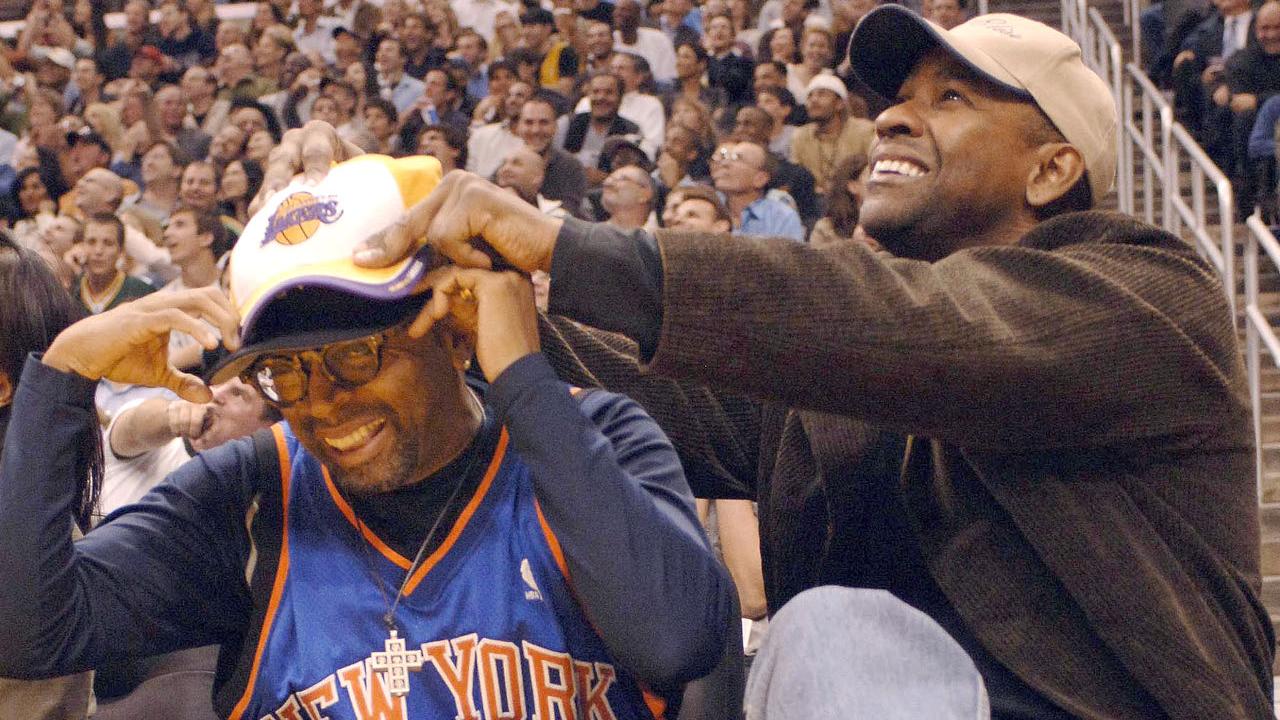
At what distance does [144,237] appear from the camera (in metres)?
7.99

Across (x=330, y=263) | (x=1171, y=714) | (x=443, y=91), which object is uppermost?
(x=330, y=263)

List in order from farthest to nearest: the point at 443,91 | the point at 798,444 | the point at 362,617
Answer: the point at 443,91 < the point at 798,444 < the point at 362,617

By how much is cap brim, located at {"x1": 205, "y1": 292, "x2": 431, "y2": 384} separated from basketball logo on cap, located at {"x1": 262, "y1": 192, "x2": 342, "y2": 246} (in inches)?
4.4

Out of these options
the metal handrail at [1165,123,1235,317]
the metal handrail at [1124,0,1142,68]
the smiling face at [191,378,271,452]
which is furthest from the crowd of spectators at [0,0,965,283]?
the smiling face at [191,378,271,452]

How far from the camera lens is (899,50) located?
2123 mm

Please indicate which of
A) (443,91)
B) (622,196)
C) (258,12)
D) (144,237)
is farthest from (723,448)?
(258,12)

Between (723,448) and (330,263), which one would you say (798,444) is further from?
(330,263)

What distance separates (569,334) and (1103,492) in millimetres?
872

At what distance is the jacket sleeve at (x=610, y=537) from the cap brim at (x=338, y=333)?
0.18m

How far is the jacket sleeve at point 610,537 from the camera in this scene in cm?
178

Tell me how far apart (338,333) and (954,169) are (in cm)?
80

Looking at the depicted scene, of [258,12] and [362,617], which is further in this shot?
[258,12]

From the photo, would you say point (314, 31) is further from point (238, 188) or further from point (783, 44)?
point (783, 44)

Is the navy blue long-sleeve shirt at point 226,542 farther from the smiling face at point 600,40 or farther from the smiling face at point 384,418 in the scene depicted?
the smiling face at point 600,40
